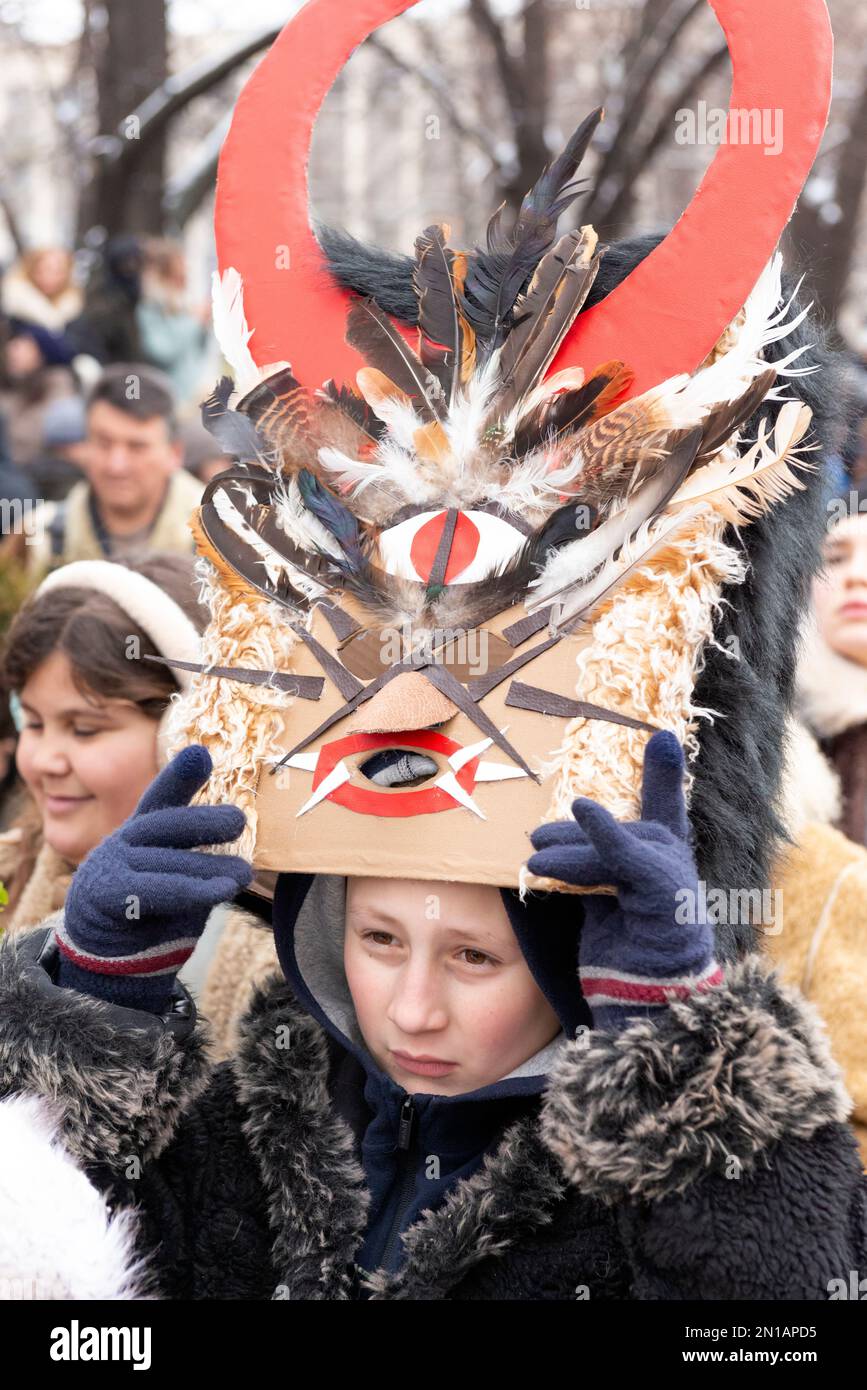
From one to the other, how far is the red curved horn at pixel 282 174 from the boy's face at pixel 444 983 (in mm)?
864

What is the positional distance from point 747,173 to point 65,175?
14.6m

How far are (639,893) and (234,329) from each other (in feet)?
3.58

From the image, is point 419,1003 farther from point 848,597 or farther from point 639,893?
point 848,597

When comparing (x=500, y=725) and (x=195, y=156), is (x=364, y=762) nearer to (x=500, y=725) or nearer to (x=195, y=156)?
(x=500, y=725)

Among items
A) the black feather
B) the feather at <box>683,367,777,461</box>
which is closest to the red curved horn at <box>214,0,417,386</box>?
the black feather

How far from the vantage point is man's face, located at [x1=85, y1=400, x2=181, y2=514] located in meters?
5.85

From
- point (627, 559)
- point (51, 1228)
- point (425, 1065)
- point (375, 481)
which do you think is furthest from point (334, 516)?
point (51, 1228)

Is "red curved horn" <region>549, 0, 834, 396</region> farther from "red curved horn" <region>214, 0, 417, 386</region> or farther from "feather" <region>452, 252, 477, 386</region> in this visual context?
"red curved horn" <region>214, 0, 417, 386</region>

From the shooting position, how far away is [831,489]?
235 centimetres

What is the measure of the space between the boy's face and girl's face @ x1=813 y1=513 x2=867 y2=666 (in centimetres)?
160

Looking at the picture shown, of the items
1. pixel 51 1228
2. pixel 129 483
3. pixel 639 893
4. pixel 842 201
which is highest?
pixel 842 201

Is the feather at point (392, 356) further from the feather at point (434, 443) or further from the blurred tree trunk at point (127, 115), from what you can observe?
the blurred tree trunk at point (127, 115)

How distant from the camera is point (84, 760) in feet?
10.4
